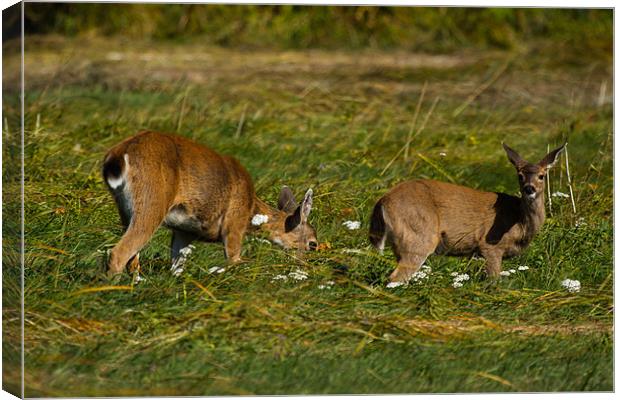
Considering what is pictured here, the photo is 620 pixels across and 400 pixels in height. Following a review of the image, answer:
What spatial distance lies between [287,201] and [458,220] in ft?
3.58

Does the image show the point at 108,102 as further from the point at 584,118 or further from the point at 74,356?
the point at 74,356

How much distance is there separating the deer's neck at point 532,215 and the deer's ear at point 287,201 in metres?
1.38

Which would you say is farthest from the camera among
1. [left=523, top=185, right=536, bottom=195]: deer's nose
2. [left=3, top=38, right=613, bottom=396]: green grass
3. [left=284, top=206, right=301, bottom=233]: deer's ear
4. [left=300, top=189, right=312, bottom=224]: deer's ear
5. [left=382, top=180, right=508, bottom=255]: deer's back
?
[left=284, top=206, right=301, bottom=233]: deer's ear

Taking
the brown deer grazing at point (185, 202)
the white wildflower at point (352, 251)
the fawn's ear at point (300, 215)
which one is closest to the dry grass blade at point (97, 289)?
the brown deer grazing at point (185, 202)

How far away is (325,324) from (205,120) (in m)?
4.71

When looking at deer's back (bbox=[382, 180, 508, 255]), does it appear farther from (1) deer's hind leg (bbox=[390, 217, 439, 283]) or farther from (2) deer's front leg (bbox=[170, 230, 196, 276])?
(2) deer's front leg (bbox=[170, 230, 196, 276])

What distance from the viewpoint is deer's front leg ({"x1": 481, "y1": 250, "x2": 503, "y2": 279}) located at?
8242mm

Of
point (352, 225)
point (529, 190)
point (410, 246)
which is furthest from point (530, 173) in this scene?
point (352, 225)

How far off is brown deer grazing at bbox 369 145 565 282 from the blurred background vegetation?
803 cm

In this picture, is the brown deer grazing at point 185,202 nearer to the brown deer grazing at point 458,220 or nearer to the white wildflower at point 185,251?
the white wildflower at point 185,251

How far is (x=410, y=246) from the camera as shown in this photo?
26.1ft

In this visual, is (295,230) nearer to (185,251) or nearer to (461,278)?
(185,251)

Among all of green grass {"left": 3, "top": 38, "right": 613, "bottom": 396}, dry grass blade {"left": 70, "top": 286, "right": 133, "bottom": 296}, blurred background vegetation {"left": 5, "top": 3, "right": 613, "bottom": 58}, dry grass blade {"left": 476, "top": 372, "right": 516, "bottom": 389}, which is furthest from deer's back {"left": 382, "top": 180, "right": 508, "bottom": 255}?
blurred background vegetation {"left": 5, "top": 3, "right": 613, "bottom": 58}

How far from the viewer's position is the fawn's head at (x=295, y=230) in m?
8.37
